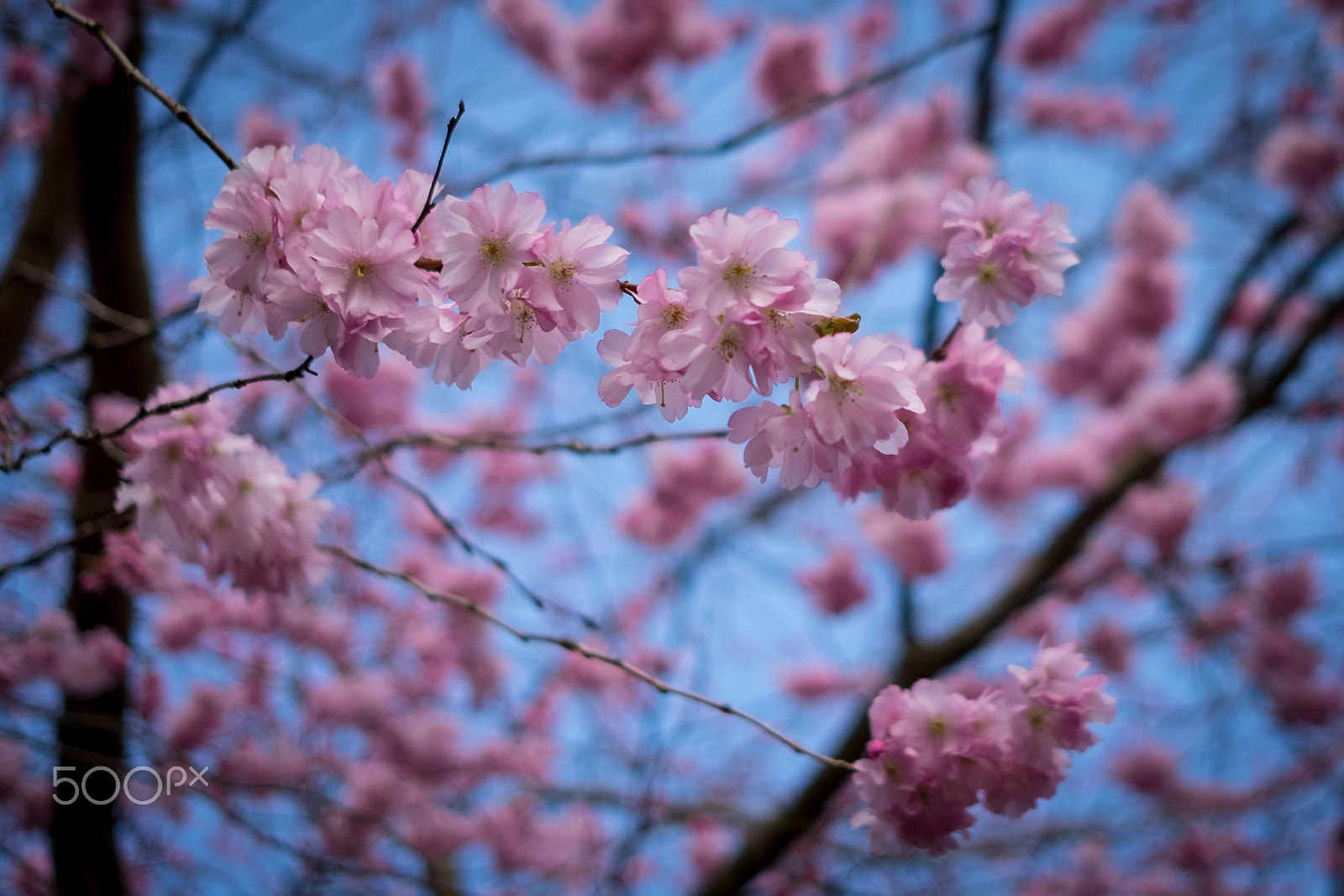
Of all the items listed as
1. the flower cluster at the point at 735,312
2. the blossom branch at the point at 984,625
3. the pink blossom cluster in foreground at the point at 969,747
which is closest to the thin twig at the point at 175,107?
the flower cluster at the point at 735,312

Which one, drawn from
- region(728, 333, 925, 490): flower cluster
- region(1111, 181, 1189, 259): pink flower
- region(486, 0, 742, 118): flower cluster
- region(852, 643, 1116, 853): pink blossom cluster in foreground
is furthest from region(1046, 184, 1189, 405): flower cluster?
region(728, 333, 925, 490): flower cluster

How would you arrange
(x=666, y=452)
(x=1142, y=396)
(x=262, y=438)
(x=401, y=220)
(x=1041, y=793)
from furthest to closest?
(x=666, y=452) → (x=1142, y=396) → (x=262, y=438) → (x=1041, y=793) → (x=401, y=220)

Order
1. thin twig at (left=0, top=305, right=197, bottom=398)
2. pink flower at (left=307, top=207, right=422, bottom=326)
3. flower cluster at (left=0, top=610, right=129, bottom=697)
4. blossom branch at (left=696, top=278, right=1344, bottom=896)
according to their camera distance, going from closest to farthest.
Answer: pink flower at (left=307, top=207, right=422, bottom=326) → thin twig at (left=0, top=305, right=197, bottom=398) → flower cluster at (left=0, top=610, right=129, bottom=697) → blossom branch at (left=696, top=278, right=1344, bottom=896)

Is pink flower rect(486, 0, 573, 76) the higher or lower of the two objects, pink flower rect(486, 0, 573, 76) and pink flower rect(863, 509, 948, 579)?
the higher

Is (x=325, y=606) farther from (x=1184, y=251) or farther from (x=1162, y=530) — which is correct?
(x=1184, y=251)

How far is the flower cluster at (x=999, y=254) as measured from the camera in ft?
3.41

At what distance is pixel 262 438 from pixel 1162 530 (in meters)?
4.12

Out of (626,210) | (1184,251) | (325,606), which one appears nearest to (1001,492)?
(1184,251)

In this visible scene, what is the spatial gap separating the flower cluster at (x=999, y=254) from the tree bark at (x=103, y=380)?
6.37 ft

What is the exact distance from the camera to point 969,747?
1.04 meters

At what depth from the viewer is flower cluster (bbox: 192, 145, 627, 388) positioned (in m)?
0.81

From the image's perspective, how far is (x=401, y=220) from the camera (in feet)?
2.70

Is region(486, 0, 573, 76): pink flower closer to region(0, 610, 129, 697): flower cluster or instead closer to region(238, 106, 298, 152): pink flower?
region(238, 106, 298, 152): pink flower

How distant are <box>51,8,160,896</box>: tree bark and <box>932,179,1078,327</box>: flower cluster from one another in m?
1.94
